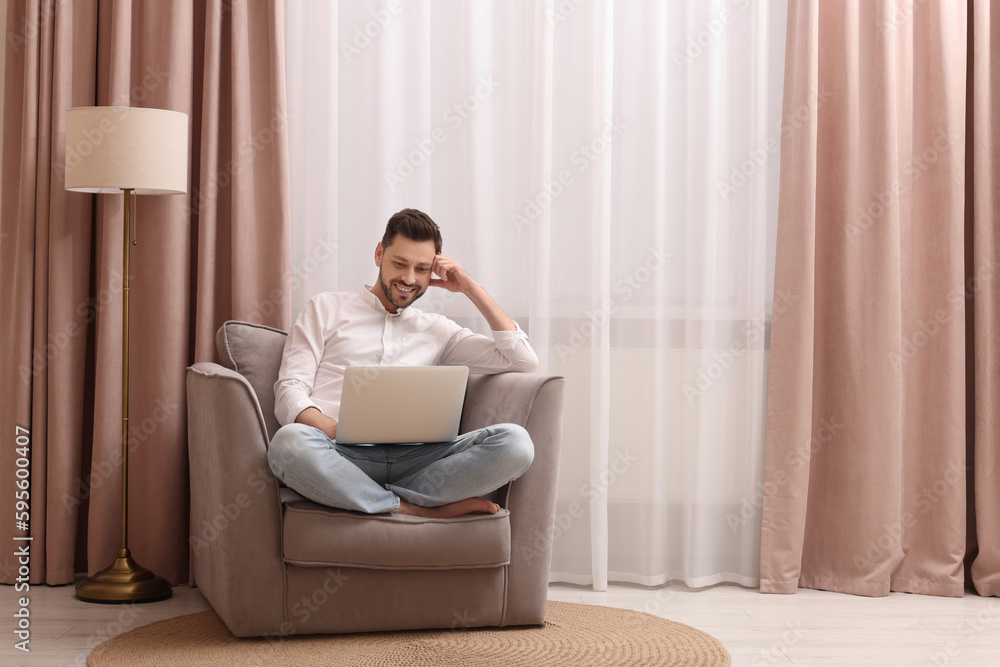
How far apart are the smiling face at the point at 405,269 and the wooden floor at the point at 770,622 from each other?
102cm

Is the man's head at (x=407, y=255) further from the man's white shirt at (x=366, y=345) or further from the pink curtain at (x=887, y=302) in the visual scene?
the pink curtain at (x=887, y=302)

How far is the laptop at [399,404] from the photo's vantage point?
2242 mm

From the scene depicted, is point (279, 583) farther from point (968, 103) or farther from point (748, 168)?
point (968, 103)

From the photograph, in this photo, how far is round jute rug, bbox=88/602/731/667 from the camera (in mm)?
2117

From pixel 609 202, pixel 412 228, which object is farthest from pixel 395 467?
pixel 609 202

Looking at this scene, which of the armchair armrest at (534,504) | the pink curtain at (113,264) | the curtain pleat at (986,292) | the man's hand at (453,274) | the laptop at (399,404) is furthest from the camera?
the curtain pleat at (986,292)

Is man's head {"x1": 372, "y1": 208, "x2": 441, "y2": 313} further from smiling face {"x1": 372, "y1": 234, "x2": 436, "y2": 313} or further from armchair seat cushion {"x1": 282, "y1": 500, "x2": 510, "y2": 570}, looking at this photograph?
armchair seat cushion {"x1": 282, "y1": 500, "x2": 510, "y2": 570}

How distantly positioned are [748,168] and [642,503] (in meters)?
1.13

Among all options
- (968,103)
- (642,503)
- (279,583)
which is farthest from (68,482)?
(968,103)

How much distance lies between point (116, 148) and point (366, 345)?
0.87 m

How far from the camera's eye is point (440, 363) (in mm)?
2775

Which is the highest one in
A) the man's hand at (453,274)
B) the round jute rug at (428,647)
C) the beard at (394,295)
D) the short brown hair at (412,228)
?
the short brown hair at (412,228)

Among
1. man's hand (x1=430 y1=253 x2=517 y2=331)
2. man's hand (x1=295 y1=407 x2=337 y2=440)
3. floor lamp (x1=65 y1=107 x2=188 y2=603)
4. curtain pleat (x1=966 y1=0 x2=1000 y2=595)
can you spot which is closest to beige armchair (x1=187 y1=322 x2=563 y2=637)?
man's hand (x1=295 y1=407 x2=337 y2=440)

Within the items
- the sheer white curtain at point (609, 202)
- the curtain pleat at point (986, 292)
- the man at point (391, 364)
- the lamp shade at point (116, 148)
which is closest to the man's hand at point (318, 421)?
the man at point (391, 364)
